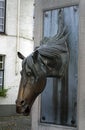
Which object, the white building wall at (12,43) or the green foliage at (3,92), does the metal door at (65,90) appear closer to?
the green foliage at (3,92)

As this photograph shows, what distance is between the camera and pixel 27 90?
271 cm

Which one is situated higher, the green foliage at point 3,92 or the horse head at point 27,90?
the horse head at point 27,90

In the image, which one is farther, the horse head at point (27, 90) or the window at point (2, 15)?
the window at point (2, 15)

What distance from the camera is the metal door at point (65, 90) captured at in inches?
117

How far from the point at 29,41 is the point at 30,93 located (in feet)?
55.7

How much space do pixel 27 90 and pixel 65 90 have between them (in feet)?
1.28

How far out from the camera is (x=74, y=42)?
3.01 m

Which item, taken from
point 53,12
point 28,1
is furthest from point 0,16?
point 53,12

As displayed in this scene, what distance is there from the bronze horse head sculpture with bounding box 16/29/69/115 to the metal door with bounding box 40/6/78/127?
0.10 metres

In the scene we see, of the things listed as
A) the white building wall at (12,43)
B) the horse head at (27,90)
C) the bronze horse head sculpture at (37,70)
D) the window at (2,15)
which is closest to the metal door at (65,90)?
the bronze horse head sculpture at (37,70)

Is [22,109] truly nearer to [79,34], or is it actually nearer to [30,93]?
[30,93]

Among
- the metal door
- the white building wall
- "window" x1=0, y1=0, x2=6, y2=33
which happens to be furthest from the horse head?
"window" x1=0, y1=0, x2=6, y2=33

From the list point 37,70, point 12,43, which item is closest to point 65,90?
point 37,70

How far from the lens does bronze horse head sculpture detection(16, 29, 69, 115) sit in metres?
2.69
